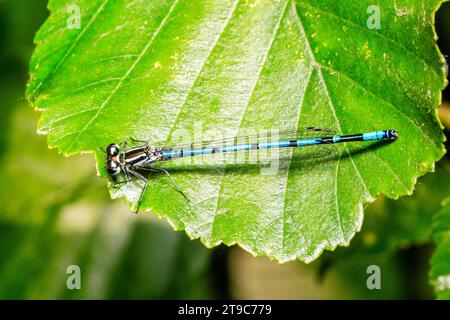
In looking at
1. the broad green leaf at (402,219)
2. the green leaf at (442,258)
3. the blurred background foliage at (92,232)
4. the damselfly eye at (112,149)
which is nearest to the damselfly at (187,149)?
the damselfly eye at (112,149)

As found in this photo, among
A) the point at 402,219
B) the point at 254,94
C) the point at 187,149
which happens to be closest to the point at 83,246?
the point at 187,149

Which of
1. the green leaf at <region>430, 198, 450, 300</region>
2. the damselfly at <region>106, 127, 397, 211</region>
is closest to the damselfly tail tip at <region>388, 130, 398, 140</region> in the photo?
the damselfly at <region>106, 127, 397, 211</region>

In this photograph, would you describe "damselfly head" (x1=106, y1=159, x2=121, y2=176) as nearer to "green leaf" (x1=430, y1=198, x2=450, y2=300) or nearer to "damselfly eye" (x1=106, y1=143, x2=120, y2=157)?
"damselfly eye" (x1=106, y1=143, x2=120, y2=157)

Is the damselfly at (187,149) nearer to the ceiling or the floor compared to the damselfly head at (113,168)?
nearer to the ceiling

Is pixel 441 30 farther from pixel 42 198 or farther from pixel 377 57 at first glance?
pixel 42 198

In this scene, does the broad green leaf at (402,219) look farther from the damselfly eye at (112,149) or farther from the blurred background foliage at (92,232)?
the damselfly eye at (112,149)

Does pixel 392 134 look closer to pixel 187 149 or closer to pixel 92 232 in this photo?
pixel 187 149

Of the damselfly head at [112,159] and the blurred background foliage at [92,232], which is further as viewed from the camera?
the blurred background foliage at [92,232]

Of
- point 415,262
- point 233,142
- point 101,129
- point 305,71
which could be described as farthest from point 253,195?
point 415,262
